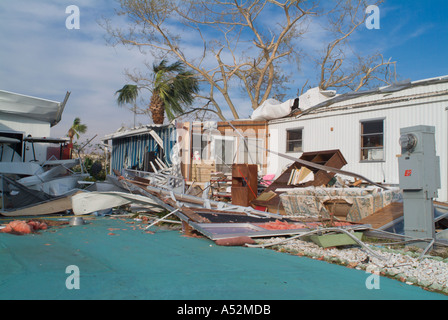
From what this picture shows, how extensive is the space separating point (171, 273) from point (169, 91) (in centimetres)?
1684

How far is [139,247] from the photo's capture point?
4.86m

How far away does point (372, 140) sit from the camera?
11.2 m

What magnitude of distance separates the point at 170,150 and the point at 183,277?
1119 cm

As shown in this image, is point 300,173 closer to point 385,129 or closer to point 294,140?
point 385,129

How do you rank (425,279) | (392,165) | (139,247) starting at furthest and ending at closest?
(392,165) → (139,247) → (425,279)

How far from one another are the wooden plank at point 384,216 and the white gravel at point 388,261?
1521 millimetres

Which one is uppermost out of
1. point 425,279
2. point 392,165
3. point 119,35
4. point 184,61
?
point 119,35

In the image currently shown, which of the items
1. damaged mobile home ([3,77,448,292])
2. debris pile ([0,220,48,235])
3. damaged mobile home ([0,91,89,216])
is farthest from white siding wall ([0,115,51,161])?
debris pile ([0,220,48,235])

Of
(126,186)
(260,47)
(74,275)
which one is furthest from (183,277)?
(260,47)

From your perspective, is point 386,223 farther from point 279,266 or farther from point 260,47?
point 260,47

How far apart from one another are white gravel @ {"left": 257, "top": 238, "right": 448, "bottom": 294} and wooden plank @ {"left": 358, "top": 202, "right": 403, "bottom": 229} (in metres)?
1.52

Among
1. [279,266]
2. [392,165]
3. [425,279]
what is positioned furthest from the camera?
[392,165]
